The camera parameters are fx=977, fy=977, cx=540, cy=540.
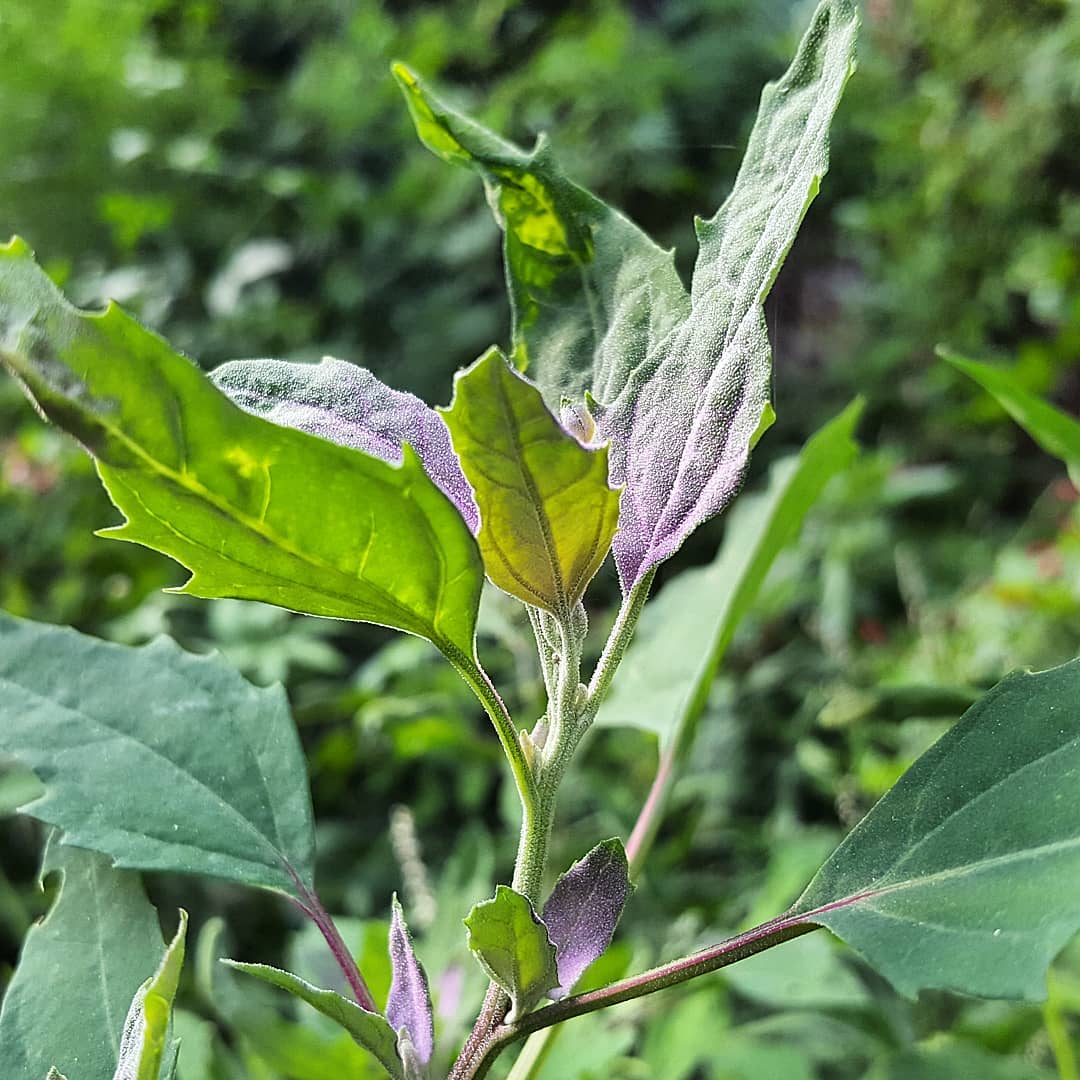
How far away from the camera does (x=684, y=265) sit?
68.7 inches

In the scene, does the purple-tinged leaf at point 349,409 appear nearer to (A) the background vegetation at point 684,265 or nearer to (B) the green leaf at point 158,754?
(B) the green leaf at point 158,754

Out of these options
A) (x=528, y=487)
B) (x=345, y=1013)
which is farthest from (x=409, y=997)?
(x=528, y=487)

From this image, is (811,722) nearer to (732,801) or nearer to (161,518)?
(732,801)

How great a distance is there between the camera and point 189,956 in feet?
3.25

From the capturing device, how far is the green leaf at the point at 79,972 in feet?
1.04

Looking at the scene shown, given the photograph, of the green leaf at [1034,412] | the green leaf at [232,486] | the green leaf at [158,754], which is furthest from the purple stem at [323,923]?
the green leaf at [1034,412]

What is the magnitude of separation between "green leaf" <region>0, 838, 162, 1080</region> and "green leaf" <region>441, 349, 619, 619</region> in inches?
7.3

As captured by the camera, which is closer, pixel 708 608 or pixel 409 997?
pixel 409 997

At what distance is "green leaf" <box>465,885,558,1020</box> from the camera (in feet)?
0.78

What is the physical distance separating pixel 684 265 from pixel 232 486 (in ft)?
5.35

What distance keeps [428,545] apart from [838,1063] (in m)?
0.78

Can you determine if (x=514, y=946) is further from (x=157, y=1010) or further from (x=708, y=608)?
(x=708, y=608)

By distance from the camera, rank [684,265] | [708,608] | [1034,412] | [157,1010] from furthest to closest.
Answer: [684,265], [708,608], [1034,412], [157,1010]

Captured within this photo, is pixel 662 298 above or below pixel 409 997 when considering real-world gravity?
above
